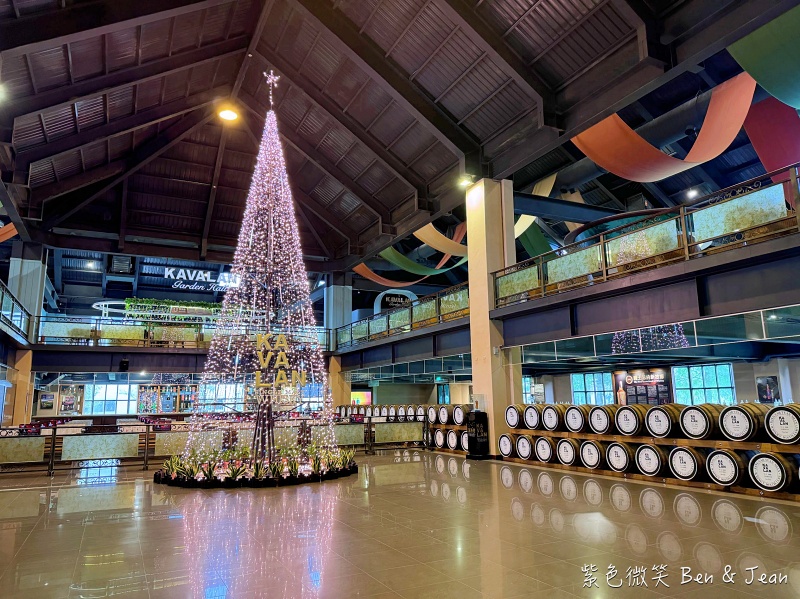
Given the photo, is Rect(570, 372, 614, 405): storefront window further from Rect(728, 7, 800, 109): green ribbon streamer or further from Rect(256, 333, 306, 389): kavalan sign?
Rect(256, 333, 306, 389): kavalan sign

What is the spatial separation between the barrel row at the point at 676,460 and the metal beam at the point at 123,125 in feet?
51.2

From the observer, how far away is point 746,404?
805 centimetres

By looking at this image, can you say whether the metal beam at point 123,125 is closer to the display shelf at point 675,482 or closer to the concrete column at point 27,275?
the concrete column at point 27,275

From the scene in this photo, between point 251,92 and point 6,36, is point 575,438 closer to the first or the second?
point 6,36

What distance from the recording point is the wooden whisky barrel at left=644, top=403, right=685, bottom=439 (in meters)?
8.90

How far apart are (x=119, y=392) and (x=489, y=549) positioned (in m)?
24.8

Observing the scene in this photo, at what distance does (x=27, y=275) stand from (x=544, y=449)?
20050 mm

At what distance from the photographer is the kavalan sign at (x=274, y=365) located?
413 inches

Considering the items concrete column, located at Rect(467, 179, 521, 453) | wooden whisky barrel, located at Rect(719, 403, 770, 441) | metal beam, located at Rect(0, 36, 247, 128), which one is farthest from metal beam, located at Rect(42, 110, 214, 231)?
wooden whisky barrel, located at Rect(719, 403, 770, 441)

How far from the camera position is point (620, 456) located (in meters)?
9.70

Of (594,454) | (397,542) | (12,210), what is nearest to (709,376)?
(594,454)

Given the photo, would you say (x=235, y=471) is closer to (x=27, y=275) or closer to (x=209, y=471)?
(x=209, y=471)

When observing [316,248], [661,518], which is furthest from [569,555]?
[316,248]

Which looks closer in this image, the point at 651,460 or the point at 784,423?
the point at 784,423
